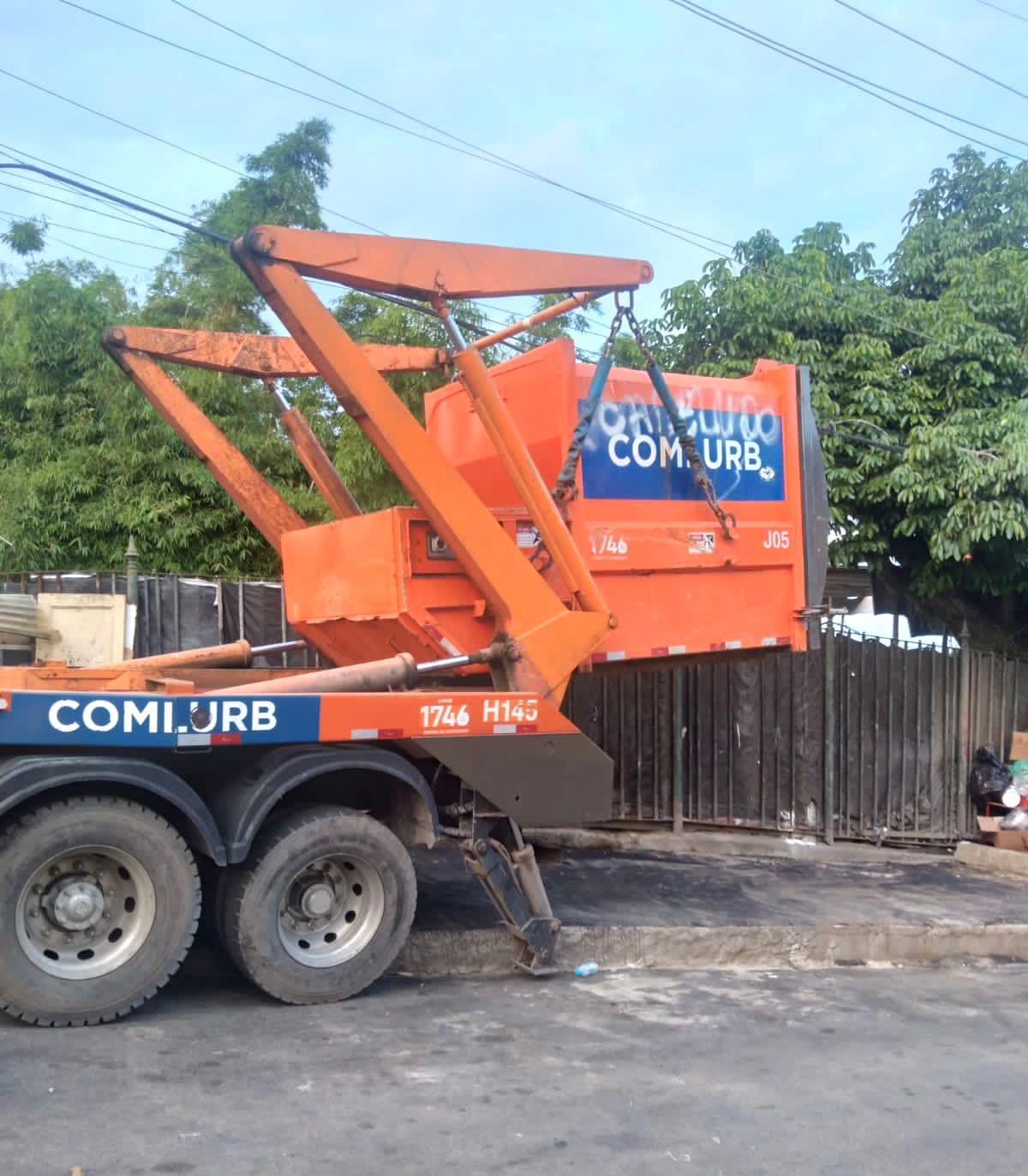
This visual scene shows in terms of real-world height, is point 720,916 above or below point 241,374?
below

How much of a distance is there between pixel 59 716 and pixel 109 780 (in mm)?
366

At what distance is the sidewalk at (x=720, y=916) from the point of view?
6.46m

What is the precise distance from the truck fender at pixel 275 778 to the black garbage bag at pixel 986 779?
7124mm

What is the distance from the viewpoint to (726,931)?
6.86 metres

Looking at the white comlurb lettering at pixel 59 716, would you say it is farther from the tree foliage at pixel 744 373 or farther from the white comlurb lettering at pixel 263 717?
the tree foliage at pixel 744 373

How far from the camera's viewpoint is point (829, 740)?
1033cm

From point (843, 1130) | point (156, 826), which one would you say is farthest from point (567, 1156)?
A: point (156, 826)

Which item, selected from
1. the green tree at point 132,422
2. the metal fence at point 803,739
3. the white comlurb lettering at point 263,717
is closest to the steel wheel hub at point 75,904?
the white comlurb lettering at point 263,717

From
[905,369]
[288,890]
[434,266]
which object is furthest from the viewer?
[905,369]

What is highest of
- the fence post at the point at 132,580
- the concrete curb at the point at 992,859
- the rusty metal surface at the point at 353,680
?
the fence post at the point at 132,580

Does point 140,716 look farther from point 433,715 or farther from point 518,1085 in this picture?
point 518,1085

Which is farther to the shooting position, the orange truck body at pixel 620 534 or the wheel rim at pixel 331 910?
the orange truck body at pixel 620 534

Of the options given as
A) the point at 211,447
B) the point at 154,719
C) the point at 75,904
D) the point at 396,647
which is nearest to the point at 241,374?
the point at 211,447

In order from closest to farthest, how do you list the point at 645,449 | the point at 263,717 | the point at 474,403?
the point at 263,717, the point at 474,403, the point at 645,449
